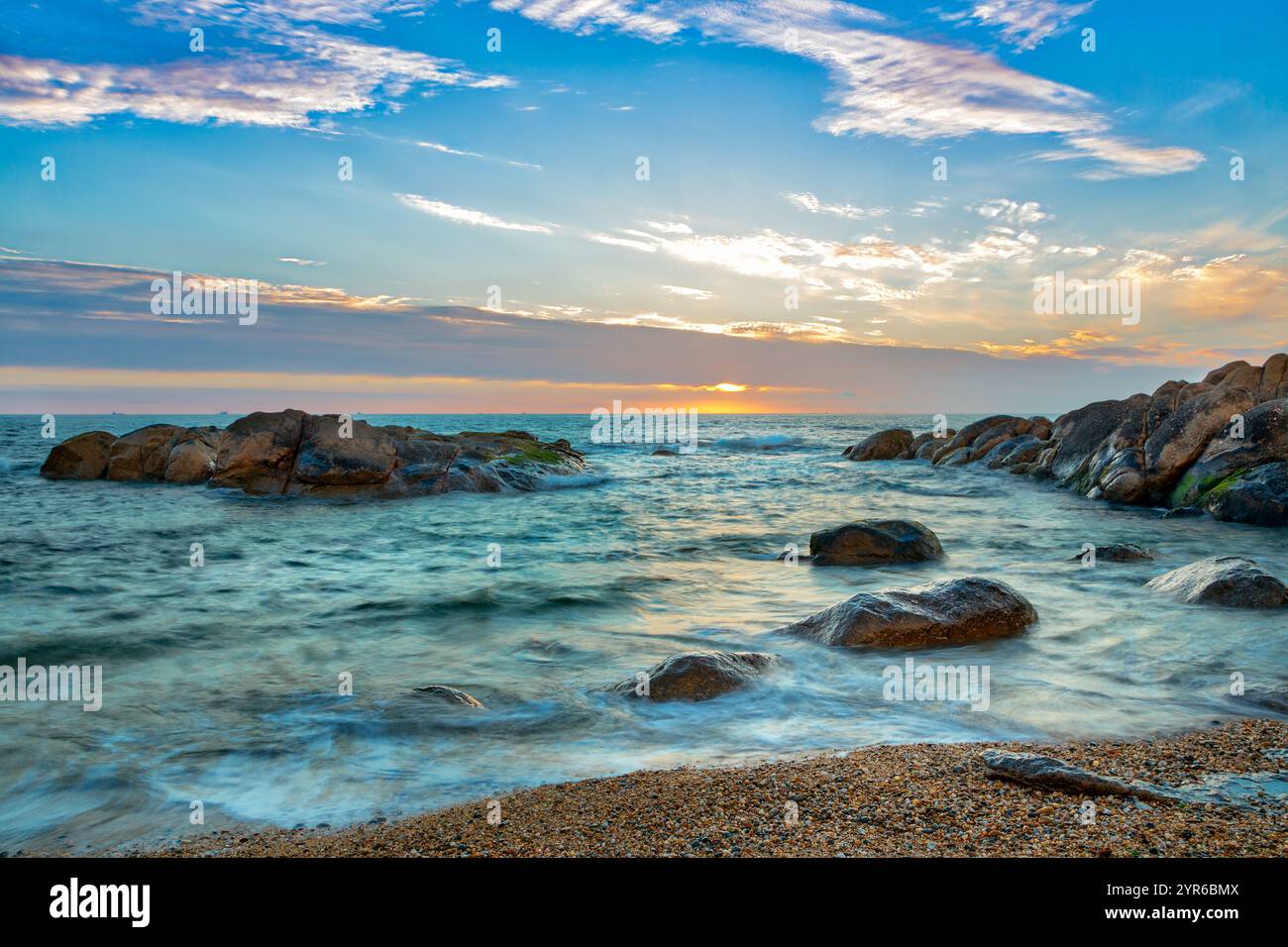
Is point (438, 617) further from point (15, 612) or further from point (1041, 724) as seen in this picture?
point (1041, 724)

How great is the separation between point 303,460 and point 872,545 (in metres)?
17.1

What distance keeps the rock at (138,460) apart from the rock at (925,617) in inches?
1047

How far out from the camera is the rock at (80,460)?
2848cm

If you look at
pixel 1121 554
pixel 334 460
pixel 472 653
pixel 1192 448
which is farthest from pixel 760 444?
pixel 472 653

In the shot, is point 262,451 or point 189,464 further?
point 189,464

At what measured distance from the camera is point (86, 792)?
17.7ft

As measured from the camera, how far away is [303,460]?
75.0 feet

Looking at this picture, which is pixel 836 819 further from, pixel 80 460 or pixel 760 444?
pixel 760 444

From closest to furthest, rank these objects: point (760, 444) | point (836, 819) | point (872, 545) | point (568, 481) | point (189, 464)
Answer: point (836, 819) → point (872, 545) → point (189, 464) → point (568, 481) → point (760, 444)

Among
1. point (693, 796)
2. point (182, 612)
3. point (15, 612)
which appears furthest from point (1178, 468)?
point (15, 612)

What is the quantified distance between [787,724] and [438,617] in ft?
19.8

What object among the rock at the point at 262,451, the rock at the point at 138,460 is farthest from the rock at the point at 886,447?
the rock at the point at 138,460

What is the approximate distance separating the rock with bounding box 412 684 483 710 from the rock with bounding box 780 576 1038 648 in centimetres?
389
